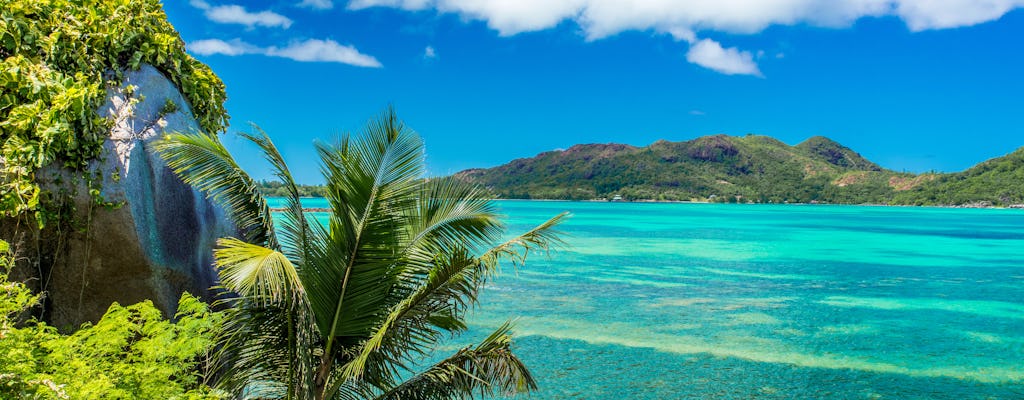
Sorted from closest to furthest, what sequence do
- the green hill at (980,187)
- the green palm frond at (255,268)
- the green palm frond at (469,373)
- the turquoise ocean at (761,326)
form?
1. the green palm frond at (255,268)
2. the green palm frond at (469,373)
3. the turquoise ocean at (761,326)
4. the green hill at (980,187)

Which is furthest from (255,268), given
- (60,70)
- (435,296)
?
(60,70)

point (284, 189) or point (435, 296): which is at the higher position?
point (284, 189)

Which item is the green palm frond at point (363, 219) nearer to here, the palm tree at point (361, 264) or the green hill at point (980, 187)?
the palm tree at point (361, 264)

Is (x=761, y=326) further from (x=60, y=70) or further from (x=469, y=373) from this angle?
(x=60, y=70)

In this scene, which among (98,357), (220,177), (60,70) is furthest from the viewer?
(60,70)

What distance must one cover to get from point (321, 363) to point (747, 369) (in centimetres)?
1186

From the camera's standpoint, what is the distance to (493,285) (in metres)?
29.5

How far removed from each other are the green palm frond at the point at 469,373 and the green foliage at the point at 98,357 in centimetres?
201

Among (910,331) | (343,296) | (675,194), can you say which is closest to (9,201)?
(343,296)

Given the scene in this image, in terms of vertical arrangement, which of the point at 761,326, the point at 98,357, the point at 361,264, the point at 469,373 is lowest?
the point at 761,326

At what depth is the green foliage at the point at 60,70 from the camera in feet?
19.3

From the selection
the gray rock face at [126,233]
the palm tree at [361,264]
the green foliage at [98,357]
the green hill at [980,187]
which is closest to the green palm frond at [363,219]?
the palm tree at [361,264]

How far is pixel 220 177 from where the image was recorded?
615cm

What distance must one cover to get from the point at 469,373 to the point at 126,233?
343cm
